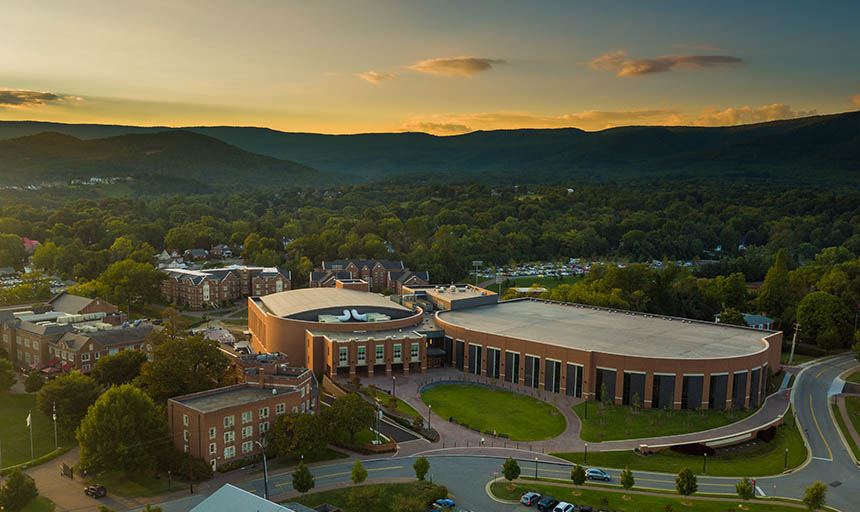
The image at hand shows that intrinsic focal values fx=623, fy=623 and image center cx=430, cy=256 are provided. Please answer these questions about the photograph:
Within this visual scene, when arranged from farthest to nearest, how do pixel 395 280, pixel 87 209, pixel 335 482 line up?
pixel 87 209, pixel 395 280, pixel 335 482

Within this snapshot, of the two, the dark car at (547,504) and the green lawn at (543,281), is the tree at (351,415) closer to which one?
the dark car at (547,504)

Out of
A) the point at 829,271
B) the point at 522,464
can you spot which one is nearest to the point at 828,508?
the point at 522,464

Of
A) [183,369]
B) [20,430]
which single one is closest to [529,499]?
[183,369]

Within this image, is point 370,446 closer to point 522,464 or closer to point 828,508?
point 522,464

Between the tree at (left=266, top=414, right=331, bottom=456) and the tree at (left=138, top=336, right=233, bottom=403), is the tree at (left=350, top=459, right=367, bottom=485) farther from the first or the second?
the tree at (left=138, top=336, right=233, bottom=403)

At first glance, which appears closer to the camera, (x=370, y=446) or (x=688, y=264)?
(x=370, y=446)

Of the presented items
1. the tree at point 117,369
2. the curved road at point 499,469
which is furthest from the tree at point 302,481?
the tree at point 117,369
